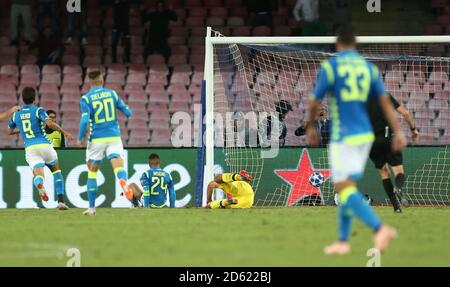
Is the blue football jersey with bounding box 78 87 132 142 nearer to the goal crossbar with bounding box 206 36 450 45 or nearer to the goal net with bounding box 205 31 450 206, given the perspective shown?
the goal net with bounding box 205 31 450 206

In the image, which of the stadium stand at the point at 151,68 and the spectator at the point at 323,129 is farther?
the stadium stand at the point at 151,68

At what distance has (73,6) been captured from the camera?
26.0m

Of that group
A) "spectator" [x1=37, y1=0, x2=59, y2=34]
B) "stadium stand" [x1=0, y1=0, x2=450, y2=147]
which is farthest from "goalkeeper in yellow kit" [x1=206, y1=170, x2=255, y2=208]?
"spectator" [x1=37, y1=0, x2=59, y2=34]

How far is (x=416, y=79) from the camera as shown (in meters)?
21.0

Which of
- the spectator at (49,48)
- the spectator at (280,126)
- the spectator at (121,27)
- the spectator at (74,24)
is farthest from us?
the spectator at (74,24)

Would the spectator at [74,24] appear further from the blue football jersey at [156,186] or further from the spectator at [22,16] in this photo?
the blue football jersey at [156,186]

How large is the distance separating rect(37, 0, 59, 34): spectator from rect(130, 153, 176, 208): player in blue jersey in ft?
28.6

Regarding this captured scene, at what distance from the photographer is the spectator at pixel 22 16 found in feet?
84.3

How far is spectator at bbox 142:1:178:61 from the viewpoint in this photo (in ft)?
81.5

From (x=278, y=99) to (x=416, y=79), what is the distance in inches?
108

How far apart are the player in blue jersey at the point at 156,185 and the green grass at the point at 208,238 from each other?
2135mm

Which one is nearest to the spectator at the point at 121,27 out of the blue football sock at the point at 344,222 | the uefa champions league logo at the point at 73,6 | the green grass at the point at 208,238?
the uefa champions league logo at the point at 73,6

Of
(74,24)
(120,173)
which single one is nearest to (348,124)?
(120,173)

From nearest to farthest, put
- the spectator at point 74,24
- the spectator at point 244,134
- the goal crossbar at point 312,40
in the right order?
1. the goal crossbar at point 312,40
2. the spectator at point 244,134
3. the spectator at point 74,24
